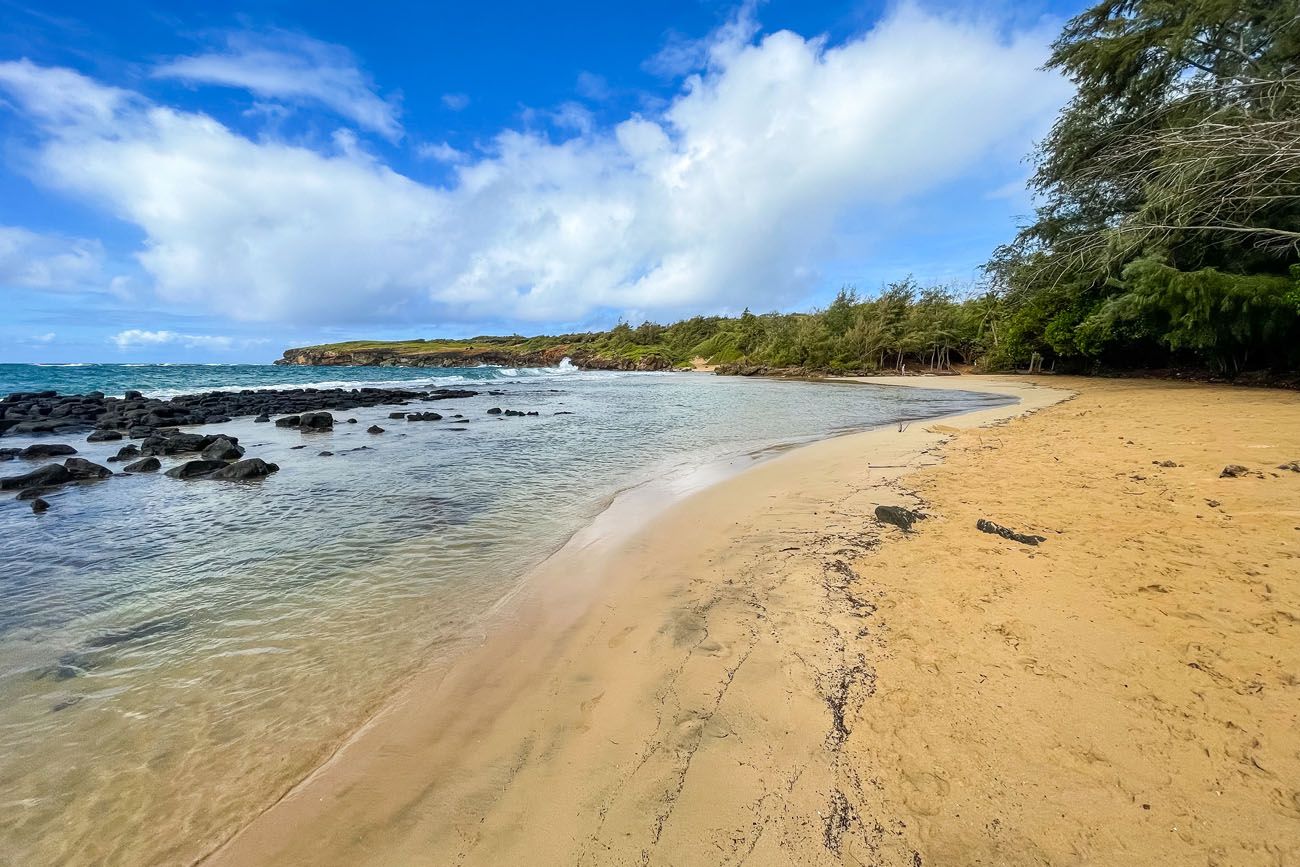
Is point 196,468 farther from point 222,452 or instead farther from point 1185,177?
point 1185,177

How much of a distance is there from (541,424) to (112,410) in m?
20.4

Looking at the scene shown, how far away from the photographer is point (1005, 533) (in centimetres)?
510

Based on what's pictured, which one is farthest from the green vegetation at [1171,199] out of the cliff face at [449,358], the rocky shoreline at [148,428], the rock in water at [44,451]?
the cliff face at [449,358]

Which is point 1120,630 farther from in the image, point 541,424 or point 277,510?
point 541,424

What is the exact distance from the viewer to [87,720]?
330cm

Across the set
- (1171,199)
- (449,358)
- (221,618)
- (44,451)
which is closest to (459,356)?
(449,358)

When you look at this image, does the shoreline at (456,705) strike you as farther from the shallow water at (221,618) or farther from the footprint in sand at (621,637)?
the footprint in sand at (621,637)

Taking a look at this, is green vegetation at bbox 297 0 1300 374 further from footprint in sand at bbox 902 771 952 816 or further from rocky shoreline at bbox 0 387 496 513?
rocky shoreline at bbox 0 387 496 513

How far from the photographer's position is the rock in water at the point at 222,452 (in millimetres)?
11547

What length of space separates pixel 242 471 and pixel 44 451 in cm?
793

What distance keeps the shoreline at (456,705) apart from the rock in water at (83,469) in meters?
11.0

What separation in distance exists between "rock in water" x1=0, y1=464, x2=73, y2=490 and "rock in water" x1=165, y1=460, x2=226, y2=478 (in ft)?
5.23

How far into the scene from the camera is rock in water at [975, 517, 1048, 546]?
193 inches

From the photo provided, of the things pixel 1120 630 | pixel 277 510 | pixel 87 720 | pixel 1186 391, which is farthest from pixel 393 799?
pixel 1186 391
